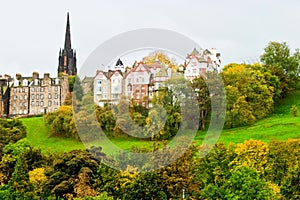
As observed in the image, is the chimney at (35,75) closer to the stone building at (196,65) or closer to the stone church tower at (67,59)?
the stone church tower at (67,59)

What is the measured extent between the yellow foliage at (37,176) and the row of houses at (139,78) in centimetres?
2685

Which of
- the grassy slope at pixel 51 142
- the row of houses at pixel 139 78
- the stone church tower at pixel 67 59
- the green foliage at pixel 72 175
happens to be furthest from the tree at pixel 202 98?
the stone church tower at pixel 67 59

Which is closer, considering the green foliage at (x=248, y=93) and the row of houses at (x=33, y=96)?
the green foliage at (x=248, y=93)

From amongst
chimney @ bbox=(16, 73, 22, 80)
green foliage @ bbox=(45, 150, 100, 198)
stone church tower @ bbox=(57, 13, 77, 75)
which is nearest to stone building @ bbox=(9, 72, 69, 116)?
chimney @ bbox=(16, 73, 22, 80)

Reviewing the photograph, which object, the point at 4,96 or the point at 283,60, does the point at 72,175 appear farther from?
the point at 4,96

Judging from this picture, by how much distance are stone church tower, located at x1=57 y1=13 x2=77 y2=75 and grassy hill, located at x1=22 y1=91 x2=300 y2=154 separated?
160ft

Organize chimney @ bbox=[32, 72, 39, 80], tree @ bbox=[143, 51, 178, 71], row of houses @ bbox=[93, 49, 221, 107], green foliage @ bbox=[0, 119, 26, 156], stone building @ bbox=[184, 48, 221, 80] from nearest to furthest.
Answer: green foliage @ bbox=[0, 119, 26, 156], tree @ bbox=[143, 51, 178, 71], row of houses @ bbox=[93, 49, 221, 107], stone building @ bbox=[184, 48, 221, 80], chimney @ bbox=[32, 72, 39, 80]

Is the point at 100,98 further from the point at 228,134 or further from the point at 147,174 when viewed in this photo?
the point at 147,174

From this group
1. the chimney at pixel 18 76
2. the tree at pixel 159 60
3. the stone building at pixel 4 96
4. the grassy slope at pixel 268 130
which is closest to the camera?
the grassy slope at pixel 268 130

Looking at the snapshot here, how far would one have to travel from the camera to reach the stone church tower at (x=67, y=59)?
124312 mm

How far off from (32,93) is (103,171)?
189ft

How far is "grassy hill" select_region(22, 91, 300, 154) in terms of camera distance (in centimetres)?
5691

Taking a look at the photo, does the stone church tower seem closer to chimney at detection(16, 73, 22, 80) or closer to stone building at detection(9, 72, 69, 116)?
chimney at detection(16, 73, 22, 80)

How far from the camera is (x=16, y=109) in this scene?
309 ft
